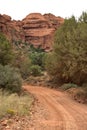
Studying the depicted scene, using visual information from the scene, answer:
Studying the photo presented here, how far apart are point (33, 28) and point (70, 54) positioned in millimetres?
98690

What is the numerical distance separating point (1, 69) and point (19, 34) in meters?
95.5

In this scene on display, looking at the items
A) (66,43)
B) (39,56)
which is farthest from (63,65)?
(39,56)

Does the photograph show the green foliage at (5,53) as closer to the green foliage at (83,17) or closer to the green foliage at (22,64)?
the green foliage at (83,17)

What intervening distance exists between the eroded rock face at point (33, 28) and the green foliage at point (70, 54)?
76.9 metres

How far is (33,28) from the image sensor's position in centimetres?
12656

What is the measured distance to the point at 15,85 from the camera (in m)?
23.8

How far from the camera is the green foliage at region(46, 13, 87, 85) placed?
1061 inches

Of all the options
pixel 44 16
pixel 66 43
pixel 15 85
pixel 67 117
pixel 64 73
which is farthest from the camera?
pixel 44 16

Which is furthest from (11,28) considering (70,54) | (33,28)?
(70,54)

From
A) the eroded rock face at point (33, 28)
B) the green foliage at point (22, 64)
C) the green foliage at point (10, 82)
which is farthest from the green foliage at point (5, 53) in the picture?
the eroded rock face at point (33, 28)

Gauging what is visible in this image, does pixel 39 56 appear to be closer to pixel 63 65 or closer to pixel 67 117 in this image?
pixel 63 65

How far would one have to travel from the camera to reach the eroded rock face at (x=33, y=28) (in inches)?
4574

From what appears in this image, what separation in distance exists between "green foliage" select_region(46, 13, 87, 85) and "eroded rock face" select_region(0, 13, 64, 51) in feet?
252

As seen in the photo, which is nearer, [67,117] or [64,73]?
[67,117]
